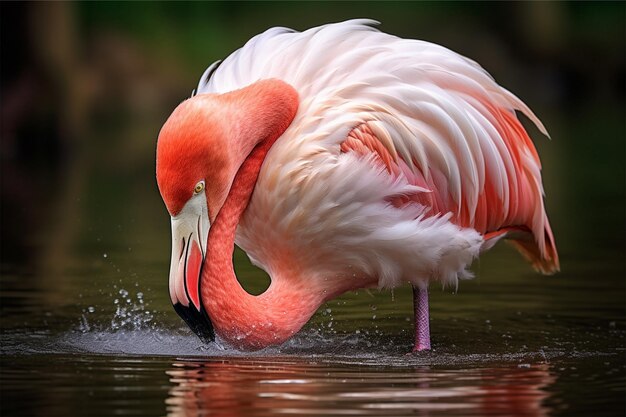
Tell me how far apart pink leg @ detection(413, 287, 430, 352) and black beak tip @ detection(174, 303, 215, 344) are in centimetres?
105

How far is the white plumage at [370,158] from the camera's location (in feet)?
19.5

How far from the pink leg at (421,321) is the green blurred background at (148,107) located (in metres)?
1.74

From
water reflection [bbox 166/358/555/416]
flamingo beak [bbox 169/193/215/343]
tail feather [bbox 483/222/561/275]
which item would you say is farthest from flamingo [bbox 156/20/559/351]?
water reflection [bbox 166/358/555/416]

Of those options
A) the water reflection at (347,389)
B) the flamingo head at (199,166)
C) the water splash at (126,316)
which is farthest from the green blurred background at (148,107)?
the water reflection at (347,389)

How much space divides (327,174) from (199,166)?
23.8 inches

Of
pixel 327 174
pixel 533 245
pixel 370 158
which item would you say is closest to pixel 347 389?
pixel 327 174

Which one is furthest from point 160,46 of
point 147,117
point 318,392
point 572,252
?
point 318,392

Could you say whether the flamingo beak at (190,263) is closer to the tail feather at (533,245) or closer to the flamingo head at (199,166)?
the flamingo head at (199,166)

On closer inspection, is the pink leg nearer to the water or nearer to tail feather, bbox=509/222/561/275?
the water

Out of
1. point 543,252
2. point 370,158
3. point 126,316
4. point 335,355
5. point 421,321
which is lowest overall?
point 335,355

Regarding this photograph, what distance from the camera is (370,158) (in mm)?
5977

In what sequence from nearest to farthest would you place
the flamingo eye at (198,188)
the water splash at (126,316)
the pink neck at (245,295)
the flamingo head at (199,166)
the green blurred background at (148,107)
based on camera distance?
the flamingo head at (199,166), the flamingo eye at (198,188), the pink neck at (245,295), the water splash at (126,316), the green blurred background at (148,107)

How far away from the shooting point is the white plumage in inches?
235

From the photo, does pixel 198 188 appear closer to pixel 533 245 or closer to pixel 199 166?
pixel 199 166
